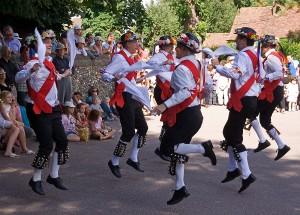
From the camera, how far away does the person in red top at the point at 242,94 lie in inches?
283

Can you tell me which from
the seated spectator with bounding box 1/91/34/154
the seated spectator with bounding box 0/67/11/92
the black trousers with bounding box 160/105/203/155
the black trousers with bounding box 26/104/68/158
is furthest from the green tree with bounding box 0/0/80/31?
the black trousers with bounding box 160/105/203/155

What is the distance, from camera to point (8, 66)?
11.3 metres

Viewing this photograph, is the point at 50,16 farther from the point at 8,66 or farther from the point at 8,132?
the point at 8,132

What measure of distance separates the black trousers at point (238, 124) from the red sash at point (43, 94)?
2223 millimetres

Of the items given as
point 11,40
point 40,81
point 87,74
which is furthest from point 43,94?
point 87,74

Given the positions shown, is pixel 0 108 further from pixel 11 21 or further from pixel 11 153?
pixel 11 21

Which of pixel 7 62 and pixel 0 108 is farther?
pixel 7 62

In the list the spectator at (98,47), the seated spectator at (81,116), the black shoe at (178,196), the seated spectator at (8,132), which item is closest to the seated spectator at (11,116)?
the seated spectator at (8,132)

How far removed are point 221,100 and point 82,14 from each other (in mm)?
7827

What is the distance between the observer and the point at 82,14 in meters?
16.0

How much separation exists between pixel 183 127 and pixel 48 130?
1606 millimetres

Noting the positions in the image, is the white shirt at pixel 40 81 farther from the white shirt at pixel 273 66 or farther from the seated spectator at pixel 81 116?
the seated spectator at pixel 81 116

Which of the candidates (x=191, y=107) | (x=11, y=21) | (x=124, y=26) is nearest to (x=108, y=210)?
(x=191, y=107)

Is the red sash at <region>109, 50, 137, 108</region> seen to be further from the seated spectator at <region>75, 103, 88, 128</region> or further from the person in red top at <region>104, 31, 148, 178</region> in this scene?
the seated spectator at <region>75, 103, 88, 128</region>
